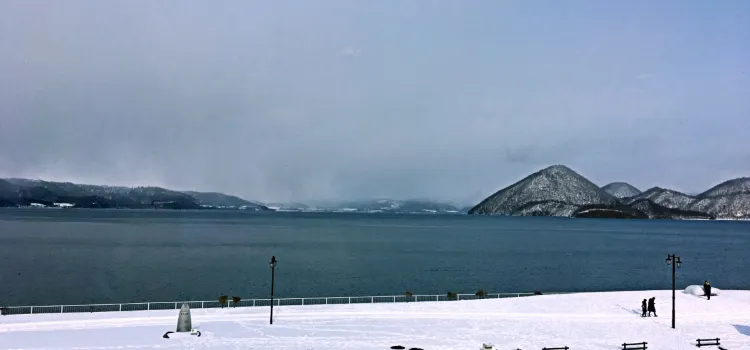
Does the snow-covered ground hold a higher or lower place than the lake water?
higher

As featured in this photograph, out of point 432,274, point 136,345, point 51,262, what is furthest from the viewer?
point 51,262

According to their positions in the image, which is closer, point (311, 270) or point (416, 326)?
point (416, 326)

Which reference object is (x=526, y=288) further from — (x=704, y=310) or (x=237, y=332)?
(x=237, y=332)

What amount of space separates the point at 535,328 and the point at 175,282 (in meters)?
57.1

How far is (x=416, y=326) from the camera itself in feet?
133

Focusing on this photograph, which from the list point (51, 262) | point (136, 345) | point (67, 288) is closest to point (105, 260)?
point (51, 262)

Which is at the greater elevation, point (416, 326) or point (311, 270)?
point (416, 326)

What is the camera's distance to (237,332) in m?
37.7

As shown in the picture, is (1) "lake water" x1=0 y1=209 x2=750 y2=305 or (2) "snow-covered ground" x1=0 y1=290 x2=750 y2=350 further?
(1) "lake water" x1=0 y1=209 x2=750 y2=305

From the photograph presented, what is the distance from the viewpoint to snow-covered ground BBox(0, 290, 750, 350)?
34938 mm

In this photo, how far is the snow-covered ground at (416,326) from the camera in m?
34.9

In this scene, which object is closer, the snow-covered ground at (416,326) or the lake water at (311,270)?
the snow-covered ground at (416,326)

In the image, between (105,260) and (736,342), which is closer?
(736,342)

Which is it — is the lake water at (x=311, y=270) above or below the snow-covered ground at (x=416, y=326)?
below
